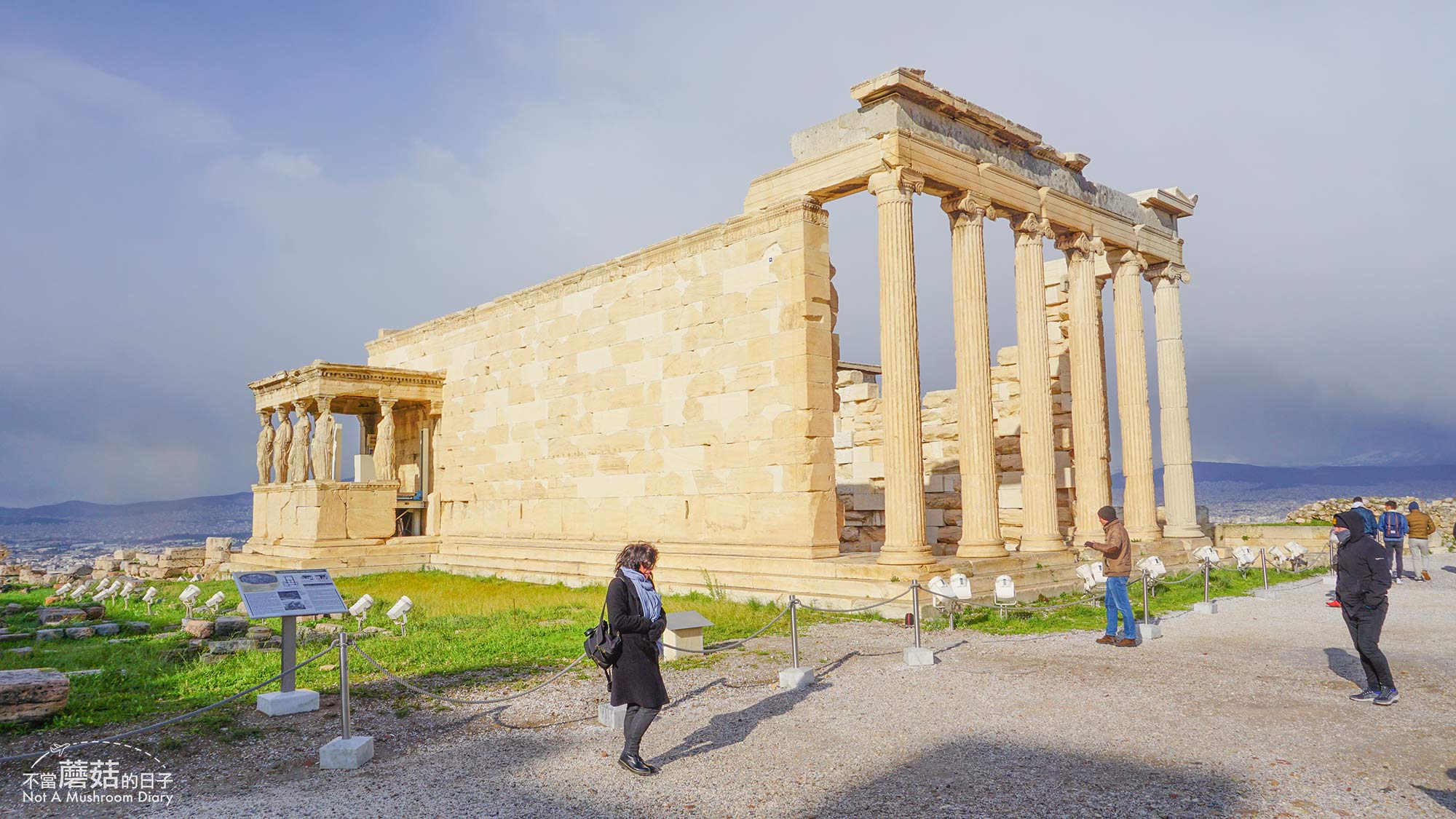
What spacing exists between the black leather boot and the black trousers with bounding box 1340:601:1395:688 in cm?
622

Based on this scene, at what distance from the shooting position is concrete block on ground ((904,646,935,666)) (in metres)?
10.3

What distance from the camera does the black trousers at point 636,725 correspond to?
672 cm

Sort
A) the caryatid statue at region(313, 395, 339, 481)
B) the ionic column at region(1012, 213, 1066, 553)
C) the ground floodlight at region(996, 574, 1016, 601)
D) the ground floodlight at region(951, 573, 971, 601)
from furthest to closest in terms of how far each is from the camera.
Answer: the caryatid statue at region(313, 395, 339, 481) → the ionic column at region(1012, 213, 1066, 553) → the ground floodlight at region(996, 574, 1016, 601) → the ground floodlight at region(951, 573, 971, 601)

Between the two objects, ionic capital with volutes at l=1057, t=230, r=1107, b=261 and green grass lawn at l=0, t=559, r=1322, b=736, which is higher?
ionic capital with volutes at l=1057, t=230, r=1107, b=261

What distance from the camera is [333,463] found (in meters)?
25.0

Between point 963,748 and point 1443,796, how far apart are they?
2996mm

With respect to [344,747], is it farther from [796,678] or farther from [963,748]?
[963,748]

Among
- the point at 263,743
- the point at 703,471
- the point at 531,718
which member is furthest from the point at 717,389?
the point at 263,743

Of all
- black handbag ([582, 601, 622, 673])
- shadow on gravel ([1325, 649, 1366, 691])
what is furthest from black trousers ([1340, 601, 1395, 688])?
black handbag ([582, 601, 622, 673])

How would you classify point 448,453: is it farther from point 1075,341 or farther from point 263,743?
point 263,743

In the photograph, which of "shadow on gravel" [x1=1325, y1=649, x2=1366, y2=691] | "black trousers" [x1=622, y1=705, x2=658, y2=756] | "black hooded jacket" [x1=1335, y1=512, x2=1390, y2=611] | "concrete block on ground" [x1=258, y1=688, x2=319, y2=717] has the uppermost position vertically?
"black hooded jacket" [x1=1335, y1=512, x2=1390, y2=611]

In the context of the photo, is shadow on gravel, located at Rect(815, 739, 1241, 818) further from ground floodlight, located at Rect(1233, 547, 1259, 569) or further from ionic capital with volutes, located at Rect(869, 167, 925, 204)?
ground floodlight, located at Rect(1233, 547, 1259, 569)

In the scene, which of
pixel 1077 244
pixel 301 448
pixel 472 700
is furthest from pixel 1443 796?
pixel 301 448

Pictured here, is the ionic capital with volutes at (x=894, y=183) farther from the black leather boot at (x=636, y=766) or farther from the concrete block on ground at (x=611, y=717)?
the black leather boot at (x=636, y=766)
